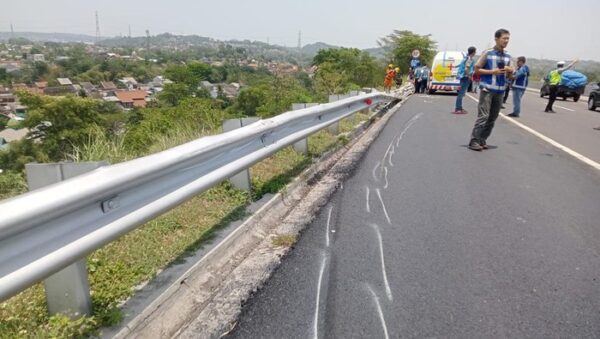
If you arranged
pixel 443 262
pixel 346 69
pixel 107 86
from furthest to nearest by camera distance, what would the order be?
1. pixel 107 86
2. pixel 346 69
3. pixel 443 262

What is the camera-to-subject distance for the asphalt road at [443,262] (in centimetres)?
261

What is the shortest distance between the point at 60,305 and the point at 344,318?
154 cm

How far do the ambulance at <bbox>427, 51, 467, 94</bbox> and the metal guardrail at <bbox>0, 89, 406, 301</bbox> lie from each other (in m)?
23.8

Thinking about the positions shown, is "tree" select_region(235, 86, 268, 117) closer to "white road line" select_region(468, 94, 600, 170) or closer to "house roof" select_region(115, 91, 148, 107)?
"white road line" select_region(468, 94, 600, 170)

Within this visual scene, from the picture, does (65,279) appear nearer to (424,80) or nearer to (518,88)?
(518,88)

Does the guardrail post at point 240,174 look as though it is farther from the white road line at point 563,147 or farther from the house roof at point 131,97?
the house roof at point 131,97

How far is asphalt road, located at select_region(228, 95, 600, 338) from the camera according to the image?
103 inches

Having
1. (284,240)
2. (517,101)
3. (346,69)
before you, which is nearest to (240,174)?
(284,240)

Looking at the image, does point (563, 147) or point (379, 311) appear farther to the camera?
point (563, 147)

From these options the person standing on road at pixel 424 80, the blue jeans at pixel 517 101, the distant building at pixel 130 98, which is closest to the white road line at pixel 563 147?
the blue jeans at pixel 517 101

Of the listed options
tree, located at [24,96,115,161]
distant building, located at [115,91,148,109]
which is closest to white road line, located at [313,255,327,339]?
tree, located at [24,96,115,161]

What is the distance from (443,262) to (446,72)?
23.9 metres

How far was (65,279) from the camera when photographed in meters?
2.30

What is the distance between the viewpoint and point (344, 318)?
2.64 meters
